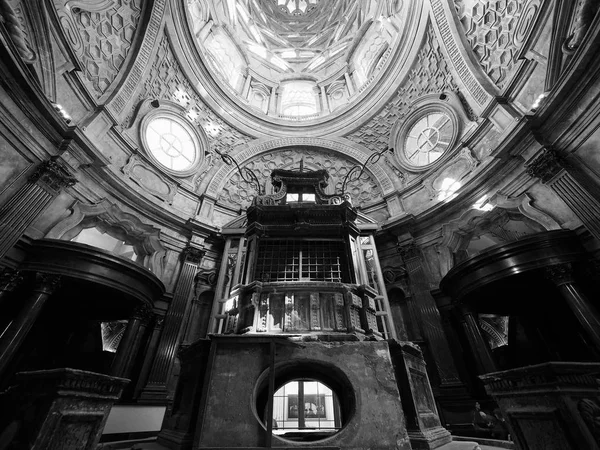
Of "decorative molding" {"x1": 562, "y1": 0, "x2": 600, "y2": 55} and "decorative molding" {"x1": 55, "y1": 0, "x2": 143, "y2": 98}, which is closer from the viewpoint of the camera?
"decorative molding" {"x1": 562, "y1": 0, "x2": 600, "y2": 55}

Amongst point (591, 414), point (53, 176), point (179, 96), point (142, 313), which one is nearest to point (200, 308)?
point (142, 313)

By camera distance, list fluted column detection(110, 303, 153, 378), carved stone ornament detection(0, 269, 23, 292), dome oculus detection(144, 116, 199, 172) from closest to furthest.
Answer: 1. carved stone ornament detection(0, 269, 23, 292)
2. fluted column detection(110, 303, 153, 378)
3. dome oculus detection(144, 116, 199, 172)

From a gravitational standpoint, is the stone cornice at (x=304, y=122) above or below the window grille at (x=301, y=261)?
above

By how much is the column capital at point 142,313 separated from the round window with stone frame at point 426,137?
11877mm

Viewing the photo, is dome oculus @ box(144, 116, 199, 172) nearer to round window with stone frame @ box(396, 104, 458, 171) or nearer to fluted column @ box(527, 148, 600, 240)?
round window with stone frame @ box(396, 104, 458, 171)

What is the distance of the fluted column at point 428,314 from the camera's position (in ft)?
→ 26.0

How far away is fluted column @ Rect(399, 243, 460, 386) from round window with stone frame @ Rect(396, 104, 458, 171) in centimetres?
415

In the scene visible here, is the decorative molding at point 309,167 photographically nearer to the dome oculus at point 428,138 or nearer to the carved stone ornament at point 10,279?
the dome oculus at point 428,138

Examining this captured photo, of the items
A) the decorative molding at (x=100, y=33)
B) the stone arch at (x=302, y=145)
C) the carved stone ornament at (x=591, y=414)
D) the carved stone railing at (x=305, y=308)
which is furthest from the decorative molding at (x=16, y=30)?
the carved stone ornament at (x=591, y=414)

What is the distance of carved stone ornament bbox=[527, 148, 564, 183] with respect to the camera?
6.64m

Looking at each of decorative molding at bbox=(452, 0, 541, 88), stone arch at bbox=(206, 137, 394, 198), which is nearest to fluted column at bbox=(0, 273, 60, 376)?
stone arch at bbox=(206, 137, 394, 198)

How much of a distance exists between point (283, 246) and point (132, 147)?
7.22 meters

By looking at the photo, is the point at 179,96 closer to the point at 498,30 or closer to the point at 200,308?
the point at 200,308

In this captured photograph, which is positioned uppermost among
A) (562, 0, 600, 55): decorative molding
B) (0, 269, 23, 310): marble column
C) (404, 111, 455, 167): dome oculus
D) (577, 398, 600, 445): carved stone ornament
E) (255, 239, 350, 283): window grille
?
(404, 111, 455, 167): dome oculus
